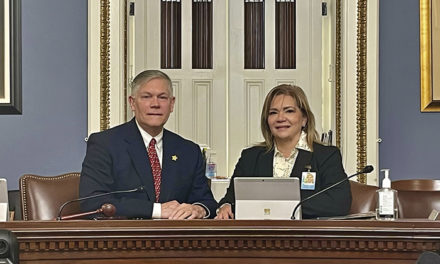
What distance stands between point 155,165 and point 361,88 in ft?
6.66

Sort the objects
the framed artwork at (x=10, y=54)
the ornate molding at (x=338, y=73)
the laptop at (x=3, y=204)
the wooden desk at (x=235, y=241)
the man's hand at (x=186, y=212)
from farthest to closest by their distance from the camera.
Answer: the ornate molding at (x=338, y=73), the framed artwork at (x=10, y=54), the man's hand at (x=186, y=212), the laptop at (x=3, y=204), the wooden desk at (x=235, y=241)

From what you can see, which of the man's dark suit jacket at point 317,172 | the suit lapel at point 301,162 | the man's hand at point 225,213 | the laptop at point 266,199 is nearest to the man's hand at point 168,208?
the man's hand at point 225,213

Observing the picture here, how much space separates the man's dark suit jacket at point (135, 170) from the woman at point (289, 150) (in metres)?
0.18

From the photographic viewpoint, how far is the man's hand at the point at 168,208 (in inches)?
128

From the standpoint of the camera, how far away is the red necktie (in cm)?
359

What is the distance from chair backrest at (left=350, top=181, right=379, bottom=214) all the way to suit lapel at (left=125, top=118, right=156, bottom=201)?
2.94 ft

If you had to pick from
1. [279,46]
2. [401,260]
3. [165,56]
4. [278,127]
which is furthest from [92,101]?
[401,260]

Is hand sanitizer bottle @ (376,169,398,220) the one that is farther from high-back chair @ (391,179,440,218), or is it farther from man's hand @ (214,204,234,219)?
man's hand @ (214,204,234,219)

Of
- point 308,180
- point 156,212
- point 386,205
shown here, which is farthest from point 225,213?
point 386,205

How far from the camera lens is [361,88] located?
5199 millimetres

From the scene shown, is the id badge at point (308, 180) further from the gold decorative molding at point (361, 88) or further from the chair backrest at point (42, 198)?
the gold decorative molding at point (361, 88)

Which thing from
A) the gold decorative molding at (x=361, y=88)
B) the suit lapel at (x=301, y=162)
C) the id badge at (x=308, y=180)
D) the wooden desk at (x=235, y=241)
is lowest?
the wooden desk at (x=235, y=241)

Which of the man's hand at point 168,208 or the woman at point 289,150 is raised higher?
the woman at point 289,150

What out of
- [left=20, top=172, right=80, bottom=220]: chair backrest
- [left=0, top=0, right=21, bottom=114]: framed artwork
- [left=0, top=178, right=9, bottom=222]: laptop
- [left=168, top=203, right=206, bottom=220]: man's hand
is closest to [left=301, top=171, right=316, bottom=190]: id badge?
[left=168, top=203, right=206, bottom=220]: man's hand
